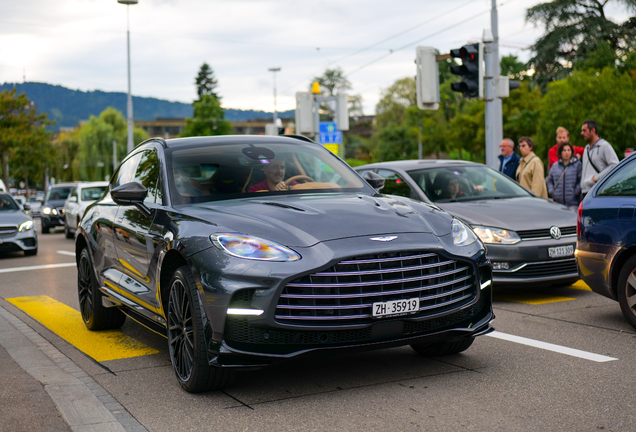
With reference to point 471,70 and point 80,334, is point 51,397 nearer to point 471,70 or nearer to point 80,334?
point 80,334

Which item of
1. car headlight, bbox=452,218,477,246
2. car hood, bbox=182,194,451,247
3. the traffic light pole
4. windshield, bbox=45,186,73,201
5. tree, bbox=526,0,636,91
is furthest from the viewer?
tree, bbox=526,0,636,91

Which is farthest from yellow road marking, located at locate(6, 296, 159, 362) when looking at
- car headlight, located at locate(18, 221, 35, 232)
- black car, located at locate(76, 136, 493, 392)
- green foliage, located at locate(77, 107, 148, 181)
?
green foliage, located at locate(77, 107, 148, 181)

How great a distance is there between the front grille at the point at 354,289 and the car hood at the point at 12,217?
13.9m

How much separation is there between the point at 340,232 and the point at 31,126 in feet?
172

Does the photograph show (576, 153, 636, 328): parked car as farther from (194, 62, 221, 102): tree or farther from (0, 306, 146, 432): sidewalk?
(194, 62, 221, 102): tree

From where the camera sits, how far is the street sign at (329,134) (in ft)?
64.1

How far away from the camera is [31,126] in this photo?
172ft

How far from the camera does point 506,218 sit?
8.09 metres

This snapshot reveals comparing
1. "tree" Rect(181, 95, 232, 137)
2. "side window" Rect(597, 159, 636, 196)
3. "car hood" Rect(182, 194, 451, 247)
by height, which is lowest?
"car hood" Rect(182, 194, 451, 247)

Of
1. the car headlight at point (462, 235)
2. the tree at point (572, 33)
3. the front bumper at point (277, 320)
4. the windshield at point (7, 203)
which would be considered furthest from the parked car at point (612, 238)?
the tree at point (572, 33)

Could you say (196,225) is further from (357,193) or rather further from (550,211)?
(550,211)

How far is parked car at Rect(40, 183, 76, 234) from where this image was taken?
89.0ft

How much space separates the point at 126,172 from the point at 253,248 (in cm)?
288

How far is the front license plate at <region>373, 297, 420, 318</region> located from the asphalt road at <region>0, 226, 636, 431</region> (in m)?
0.50
